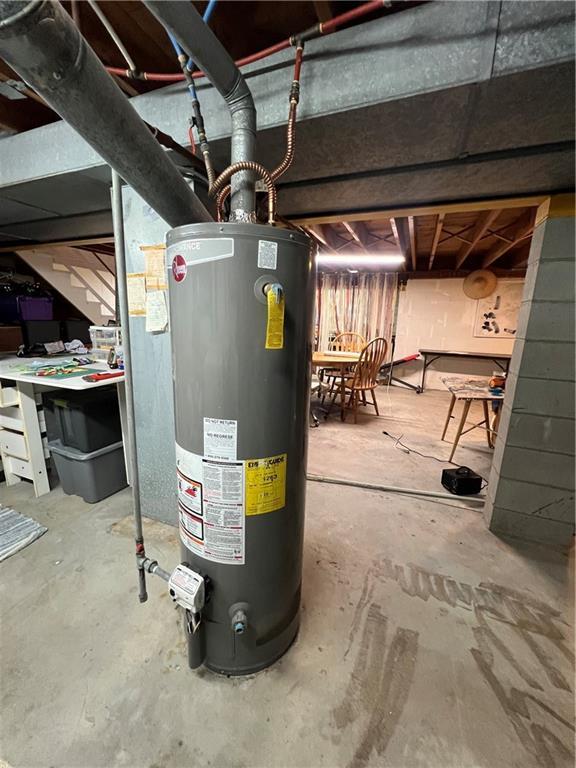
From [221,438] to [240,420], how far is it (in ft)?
0.26

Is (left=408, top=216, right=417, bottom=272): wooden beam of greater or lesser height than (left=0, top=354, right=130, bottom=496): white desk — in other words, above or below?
above

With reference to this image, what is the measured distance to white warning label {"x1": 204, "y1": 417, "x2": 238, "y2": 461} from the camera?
871 mm

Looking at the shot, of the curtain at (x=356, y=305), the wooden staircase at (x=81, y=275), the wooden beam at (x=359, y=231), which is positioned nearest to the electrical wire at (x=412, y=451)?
the wooden beam at (x=359, y=231)

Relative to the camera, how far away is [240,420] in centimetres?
87

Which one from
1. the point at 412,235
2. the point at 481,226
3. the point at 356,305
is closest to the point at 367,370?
the point at 412,235

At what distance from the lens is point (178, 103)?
124 centimetres

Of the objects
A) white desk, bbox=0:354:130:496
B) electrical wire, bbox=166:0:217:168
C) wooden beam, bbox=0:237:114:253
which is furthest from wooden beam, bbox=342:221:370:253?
white desk, bbox=0:354:130:496

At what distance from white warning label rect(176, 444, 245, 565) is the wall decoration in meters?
6.09

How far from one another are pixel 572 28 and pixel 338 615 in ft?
6.74

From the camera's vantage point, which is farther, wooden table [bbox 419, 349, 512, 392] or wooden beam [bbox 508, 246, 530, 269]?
wooden table [bbox 419, 349, 512, 392]

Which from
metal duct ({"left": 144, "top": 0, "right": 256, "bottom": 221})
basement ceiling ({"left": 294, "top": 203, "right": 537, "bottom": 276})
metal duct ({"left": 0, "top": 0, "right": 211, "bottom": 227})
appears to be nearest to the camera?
metal duct ({"left": 0, "top": 0, "right": 211, "bottom": 227})

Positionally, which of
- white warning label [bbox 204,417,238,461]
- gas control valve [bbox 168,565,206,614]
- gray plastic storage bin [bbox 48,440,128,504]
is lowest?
gray plastic storage bin [bbox 48,440,128,504]

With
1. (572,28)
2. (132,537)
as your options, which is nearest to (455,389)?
(572,28)

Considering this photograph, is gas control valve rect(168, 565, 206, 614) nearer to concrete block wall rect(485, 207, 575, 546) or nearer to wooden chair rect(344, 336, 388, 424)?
concrete block wall rect(485, 207, 575, 546)
